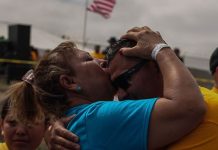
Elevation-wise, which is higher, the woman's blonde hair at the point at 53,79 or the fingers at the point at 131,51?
the fingers at the point at 131,51

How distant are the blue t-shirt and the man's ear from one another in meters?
0.17

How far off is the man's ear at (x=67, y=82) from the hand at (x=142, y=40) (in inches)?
11.5

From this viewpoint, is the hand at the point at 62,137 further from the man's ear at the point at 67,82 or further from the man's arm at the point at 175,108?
the man's arm at the point at 175,108

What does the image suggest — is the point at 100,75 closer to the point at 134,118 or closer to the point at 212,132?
the point at 134,118

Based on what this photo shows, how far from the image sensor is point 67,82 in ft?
7.69

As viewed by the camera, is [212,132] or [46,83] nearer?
[212,132]

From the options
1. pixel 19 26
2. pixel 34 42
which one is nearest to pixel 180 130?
pixel 19 26

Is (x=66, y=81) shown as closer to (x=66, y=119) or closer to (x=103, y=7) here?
(x=66, y=119)

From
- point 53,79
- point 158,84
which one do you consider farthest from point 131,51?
point 53,79

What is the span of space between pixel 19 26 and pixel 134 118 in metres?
16.1

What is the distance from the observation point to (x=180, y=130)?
1.99 m

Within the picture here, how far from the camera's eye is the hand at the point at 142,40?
215 centimetres

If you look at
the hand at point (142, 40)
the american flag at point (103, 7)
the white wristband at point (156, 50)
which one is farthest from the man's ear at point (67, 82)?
the american flag at point (103, 7)

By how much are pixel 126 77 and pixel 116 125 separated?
0.23m
